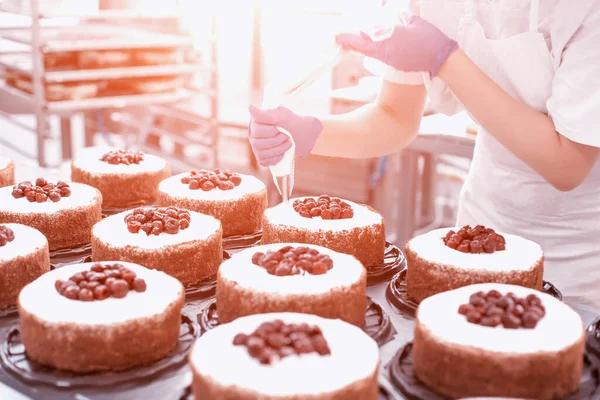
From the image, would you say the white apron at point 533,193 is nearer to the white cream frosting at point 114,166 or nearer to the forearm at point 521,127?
the forearm at point 521,127

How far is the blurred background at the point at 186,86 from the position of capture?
328cm

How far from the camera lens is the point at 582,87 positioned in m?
1.53

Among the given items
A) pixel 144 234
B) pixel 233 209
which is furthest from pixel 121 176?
pixel 144 234

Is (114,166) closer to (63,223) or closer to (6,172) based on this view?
(6,172)

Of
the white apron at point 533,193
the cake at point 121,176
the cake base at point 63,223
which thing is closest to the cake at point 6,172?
the cake at point 121,176

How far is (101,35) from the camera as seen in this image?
12.1ft

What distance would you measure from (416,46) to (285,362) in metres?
0.93

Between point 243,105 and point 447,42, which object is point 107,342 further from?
point 243,105

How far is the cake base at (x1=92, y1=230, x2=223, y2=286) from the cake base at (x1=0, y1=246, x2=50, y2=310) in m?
0.15

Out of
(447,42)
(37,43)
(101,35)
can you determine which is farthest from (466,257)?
(101,35)

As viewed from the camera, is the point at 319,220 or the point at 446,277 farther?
the point at 319,220

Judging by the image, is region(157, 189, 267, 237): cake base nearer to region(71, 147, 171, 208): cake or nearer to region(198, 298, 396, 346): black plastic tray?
region(71, 147, 171, 208): cake

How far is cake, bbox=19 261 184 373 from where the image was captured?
1.17m

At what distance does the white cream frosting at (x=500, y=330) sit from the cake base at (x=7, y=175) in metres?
1.51
